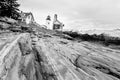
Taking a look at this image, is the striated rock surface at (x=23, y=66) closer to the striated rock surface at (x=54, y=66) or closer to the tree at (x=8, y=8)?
the striated rock surface at (x=54, y=66)

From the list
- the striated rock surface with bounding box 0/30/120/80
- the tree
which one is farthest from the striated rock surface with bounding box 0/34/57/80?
the tree

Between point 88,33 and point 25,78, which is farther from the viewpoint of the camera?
point 88,33

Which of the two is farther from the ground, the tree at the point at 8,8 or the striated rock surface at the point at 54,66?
the tree at the point at 8,8

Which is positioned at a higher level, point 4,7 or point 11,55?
point 4,7

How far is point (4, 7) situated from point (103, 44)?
1375cm

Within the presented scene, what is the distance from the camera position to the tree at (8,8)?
46.1 ft

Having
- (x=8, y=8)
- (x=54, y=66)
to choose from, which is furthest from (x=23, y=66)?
(x=8, y=8)

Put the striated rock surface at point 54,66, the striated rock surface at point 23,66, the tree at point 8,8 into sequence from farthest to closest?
A: the tree at point 8,8
the striated rock surface at point 54,66
the striated rock surface at point 23,66

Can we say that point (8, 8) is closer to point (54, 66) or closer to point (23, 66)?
point (23, 66)

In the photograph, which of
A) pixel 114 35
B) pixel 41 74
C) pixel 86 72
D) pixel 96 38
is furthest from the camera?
pixel 96 38

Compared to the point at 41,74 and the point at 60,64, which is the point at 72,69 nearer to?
the point at 60,64

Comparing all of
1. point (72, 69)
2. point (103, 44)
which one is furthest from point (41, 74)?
point (103, 44)

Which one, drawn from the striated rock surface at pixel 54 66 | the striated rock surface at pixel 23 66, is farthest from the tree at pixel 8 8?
the striated rock surface at pixel 23 66

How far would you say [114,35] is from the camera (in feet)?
24.7
